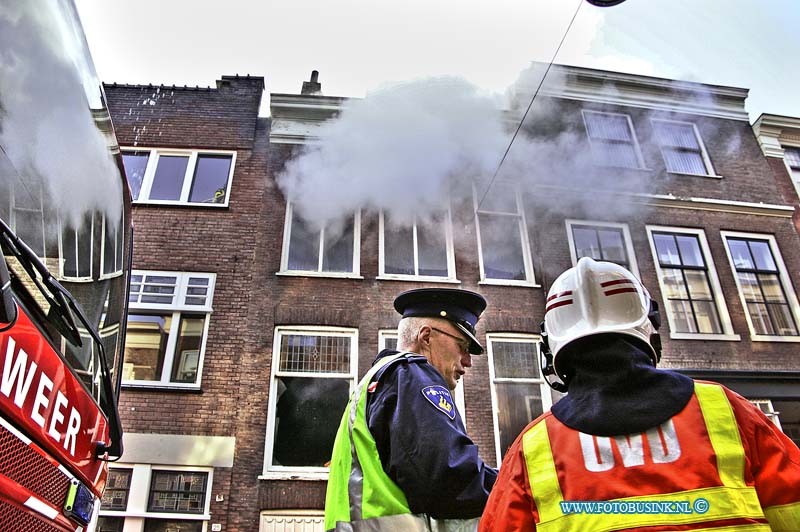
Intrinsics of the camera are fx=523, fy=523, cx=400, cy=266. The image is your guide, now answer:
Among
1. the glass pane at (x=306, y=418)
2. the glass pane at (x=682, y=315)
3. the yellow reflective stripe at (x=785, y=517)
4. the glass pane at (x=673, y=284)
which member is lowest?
the yellow reflective stripe at (x=785, y=517)

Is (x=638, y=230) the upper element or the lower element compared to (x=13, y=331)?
upper

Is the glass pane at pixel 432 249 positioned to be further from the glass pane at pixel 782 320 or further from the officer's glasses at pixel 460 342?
the officer's glasses at pixel 460 342

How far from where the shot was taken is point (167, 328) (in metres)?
8.61

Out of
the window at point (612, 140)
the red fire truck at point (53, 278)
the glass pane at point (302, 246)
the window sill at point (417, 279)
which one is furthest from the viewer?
the window at point (612, 140)

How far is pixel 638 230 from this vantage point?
1075 centimetres

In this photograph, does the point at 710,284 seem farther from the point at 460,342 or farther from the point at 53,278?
the point at 53,278

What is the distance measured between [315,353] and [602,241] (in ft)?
20.5

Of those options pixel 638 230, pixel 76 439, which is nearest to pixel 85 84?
pixel 76 439

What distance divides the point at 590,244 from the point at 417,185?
3736mm

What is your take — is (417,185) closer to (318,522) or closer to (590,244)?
(590,244)

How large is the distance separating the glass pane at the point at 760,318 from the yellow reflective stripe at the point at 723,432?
1067 centimetres

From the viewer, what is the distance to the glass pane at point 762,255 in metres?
11.0

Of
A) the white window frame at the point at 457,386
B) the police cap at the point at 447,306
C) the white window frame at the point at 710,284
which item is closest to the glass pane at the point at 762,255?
the white window frame at the point at 710,284

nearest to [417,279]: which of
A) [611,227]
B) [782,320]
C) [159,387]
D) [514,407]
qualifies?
[514,407]
